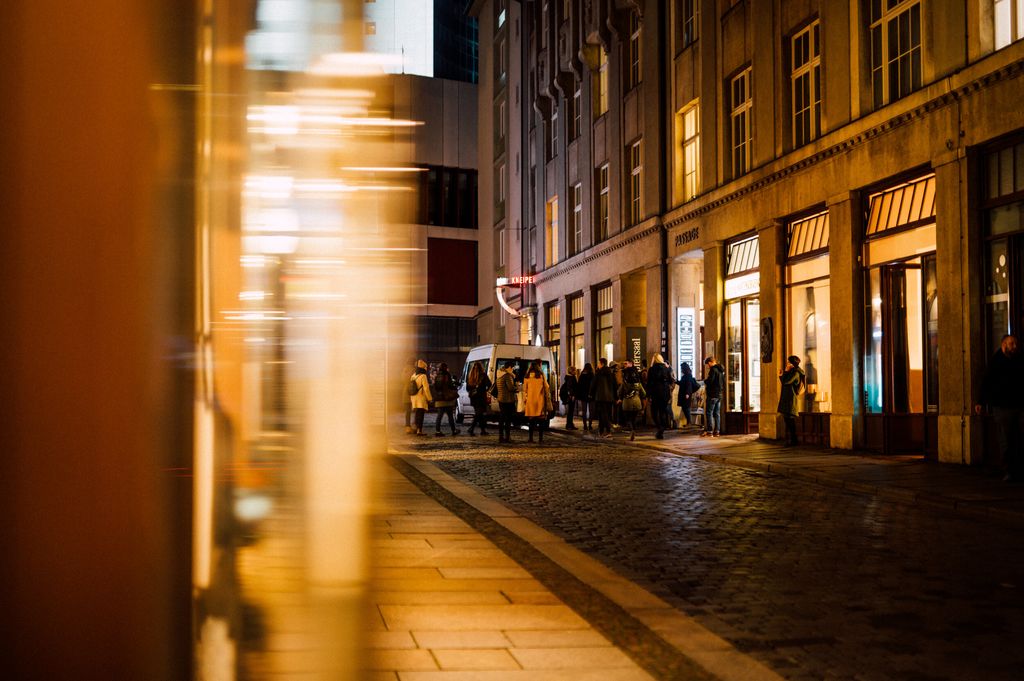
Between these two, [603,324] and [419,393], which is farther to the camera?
[603,324]

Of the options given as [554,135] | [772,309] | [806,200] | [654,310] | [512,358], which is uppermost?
[554,135]

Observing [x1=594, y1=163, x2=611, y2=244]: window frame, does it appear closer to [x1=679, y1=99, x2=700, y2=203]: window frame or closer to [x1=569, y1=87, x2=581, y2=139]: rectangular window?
[x1=569, y1=87, x2=581, y2=139]: rectangular window

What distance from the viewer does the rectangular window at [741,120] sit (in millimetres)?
24641

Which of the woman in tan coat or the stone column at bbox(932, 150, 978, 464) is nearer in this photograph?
the stone column at bbox(932, 150, 978, 464)

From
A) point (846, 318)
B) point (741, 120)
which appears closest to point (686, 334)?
point (741, 120)

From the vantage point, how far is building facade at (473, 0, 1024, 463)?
53.2 feet

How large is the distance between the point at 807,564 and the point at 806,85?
15645mm

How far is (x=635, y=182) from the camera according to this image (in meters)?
32.1

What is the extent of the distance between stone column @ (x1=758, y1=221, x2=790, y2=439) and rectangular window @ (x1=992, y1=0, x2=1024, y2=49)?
7.53 metres

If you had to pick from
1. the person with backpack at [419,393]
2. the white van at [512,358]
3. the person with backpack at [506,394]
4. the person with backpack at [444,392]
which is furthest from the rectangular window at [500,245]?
the person with backpack at [506,394]

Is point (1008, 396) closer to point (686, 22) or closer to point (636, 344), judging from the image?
point (686, 22)

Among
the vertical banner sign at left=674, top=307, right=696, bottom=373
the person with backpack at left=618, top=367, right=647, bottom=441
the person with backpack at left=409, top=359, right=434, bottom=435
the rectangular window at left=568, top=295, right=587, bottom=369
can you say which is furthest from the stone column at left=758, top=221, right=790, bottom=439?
the rectangular window at left=568, top=295, right=587, bottom=369

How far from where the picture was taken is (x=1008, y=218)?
1556 cm

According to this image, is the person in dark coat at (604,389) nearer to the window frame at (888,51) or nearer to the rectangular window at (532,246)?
the window frame at (888,51)
